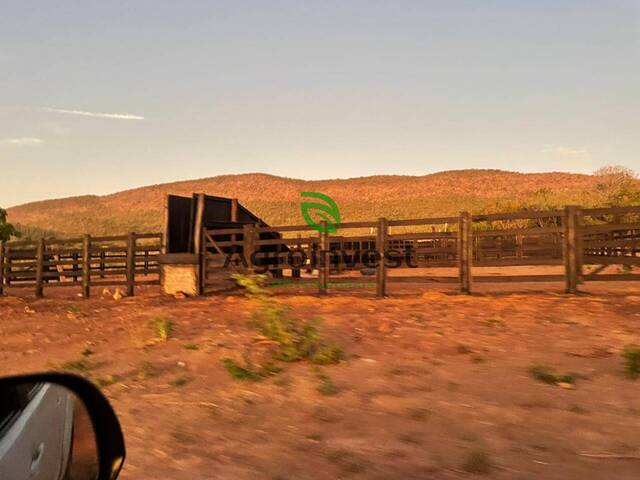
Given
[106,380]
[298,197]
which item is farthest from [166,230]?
[298,197]

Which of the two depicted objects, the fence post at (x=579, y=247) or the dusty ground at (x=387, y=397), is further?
the fence post at (x=579, y=247)

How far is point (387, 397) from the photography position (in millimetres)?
4418

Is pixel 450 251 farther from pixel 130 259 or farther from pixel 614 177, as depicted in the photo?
pixel 614 177

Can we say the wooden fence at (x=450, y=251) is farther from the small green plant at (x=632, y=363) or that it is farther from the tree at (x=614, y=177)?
the tree at (x=614, y=177)

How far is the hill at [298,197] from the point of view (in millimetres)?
72875

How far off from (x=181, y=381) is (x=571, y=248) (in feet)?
27.5

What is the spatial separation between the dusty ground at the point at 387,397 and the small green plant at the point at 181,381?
3 cm

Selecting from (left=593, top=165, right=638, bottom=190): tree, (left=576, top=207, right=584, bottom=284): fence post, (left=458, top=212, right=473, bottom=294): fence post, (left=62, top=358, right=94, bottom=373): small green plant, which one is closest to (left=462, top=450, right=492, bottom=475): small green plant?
(left=62, top=358, right=94, bottom=373): small green plant

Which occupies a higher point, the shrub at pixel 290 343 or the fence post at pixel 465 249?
the fence post at pixel 465 249

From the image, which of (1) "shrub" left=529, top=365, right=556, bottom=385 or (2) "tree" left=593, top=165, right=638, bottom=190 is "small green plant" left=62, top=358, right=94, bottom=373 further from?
(2) "tree" left=593, top=165, right=638, bottom=190

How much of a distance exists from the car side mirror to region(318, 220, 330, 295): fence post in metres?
10.3

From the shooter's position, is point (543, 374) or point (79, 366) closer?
point (543, 374)

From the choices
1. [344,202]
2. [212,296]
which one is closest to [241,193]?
[344,202]

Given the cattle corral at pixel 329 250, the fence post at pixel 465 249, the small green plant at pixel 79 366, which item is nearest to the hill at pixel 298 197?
the cattle corral at pixel 329 250
